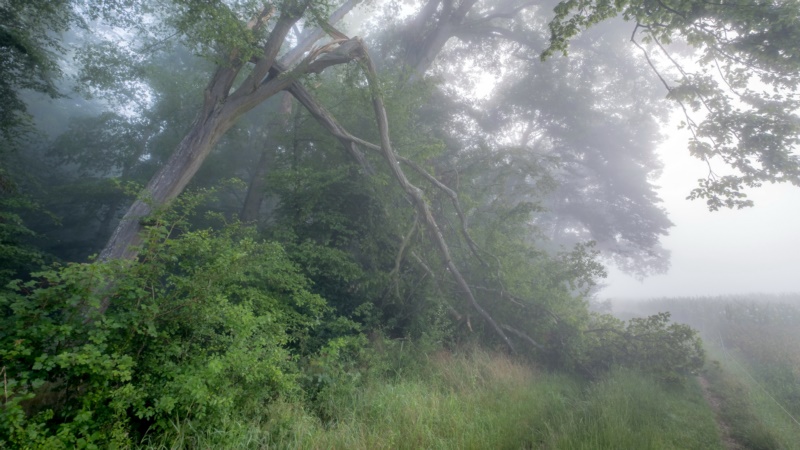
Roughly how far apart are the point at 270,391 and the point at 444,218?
687 centimetres

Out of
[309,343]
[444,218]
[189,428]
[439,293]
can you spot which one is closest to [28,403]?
[189,428]

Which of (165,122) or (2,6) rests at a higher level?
(165,122)

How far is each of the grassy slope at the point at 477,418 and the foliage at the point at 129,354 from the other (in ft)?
1.05

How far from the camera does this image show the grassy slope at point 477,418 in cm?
360

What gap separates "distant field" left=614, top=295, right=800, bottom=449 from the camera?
534 cm

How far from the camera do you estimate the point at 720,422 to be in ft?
19.5

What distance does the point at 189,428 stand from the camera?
10.6ft

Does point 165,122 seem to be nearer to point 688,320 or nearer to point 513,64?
point 513,64

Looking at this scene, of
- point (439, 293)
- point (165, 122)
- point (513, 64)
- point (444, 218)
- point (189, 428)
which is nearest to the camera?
point (189, 428)

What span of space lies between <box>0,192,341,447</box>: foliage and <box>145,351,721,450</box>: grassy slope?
32 cm

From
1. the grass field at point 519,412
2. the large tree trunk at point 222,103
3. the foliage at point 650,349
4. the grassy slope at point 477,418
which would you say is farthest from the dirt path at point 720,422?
the large tree trunk at point 222,103

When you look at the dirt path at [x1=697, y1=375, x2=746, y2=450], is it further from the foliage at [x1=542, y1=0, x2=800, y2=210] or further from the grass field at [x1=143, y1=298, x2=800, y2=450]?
the foliage at [x1=542, y1=0, x2=800, y2=210]

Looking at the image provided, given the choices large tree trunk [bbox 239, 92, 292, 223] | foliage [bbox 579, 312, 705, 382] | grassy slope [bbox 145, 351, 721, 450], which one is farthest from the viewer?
large tree trunk [bbox 239, 92, 292, 223]

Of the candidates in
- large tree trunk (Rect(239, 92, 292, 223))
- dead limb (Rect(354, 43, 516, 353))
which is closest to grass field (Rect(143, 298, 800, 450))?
dead limb (Rect(354, 43, 516, 353))
